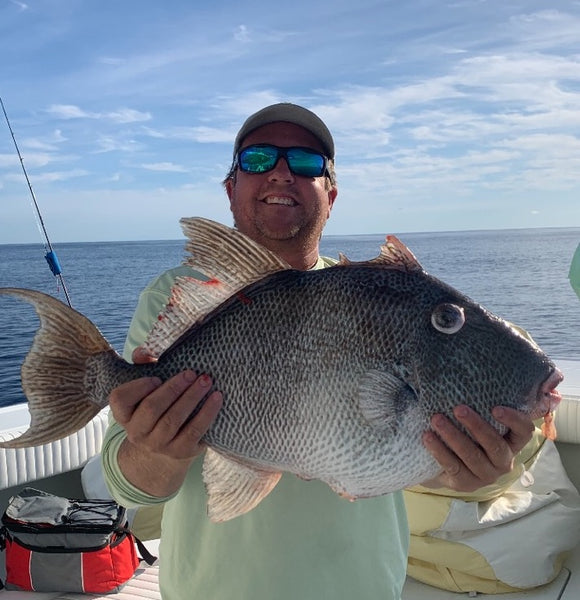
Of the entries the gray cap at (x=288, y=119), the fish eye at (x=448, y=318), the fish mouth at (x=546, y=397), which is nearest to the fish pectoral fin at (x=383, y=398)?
the fish eye at (x=448, y=318)

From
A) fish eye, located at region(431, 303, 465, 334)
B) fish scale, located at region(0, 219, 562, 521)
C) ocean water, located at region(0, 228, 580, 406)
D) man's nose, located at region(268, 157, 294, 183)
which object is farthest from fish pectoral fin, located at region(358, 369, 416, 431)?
ocean water, located at region(0, 228, 580, 406)

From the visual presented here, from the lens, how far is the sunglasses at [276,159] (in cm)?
202

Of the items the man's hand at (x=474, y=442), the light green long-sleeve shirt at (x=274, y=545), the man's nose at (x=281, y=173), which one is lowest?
the light green long-sleeve shirt at (x=274, y=545)

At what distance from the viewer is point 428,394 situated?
4.33 feet

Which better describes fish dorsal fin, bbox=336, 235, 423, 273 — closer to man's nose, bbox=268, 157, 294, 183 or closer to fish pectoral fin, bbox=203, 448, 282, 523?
fish pectoral fin, bbox=203, 448, 282, 523

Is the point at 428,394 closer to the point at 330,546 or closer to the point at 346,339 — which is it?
the point at 346,339

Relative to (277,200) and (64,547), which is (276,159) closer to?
(277,200)

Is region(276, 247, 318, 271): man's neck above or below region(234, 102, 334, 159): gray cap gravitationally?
below

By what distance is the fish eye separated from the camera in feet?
4.38

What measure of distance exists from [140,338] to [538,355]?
95cm

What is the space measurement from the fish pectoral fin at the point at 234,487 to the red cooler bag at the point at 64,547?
2125 millimetres

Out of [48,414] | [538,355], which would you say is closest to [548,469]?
[538,355]

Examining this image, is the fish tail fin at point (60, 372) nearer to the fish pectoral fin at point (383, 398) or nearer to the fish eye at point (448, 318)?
the fish pectoral fin at point (383, 398)

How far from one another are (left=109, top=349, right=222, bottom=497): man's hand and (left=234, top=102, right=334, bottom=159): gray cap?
36.4 inches
